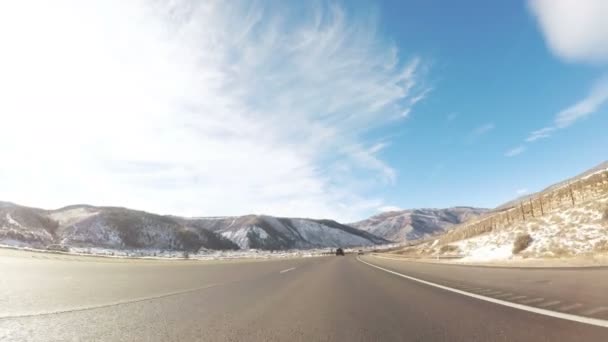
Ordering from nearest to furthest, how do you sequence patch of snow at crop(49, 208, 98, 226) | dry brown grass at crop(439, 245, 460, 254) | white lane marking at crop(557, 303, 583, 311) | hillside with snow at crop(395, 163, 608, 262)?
white lane marking at crop(557, 303, 583, 311) → hillside with snow at crop(395, 163, 608, 262) → dry brown grass at crop(439, 245, 460, 254) → patch of snow at crop(49, 208, 98, 226)

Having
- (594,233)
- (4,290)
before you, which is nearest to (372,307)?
(4,290)

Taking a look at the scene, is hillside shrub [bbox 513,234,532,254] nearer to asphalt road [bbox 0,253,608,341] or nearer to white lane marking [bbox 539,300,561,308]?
Result: asphalt road [bbox 0,253,608,341]

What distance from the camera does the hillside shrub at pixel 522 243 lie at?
2560cm

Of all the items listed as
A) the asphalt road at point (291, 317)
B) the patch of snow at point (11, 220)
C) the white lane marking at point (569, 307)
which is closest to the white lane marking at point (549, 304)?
the asphalt road at point (291, 317)

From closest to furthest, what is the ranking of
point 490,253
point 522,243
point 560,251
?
point 560,251, point 522,243, point 490,253

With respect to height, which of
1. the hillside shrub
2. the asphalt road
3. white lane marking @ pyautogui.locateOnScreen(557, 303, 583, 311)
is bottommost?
the asphalt road

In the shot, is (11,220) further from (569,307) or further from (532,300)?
(569,307)

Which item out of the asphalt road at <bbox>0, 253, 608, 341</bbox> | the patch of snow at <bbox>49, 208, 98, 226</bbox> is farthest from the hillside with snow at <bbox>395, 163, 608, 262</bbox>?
the patch of snow at <bbox>49, 208, 98, 226</bbox>

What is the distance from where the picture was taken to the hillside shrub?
2560 cm

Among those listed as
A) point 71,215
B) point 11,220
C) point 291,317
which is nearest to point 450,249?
point 291,317

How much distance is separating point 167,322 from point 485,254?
2941cm

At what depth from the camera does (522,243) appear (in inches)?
1016

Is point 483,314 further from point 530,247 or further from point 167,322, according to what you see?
point 530,247

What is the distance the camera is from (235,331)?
4.54m
